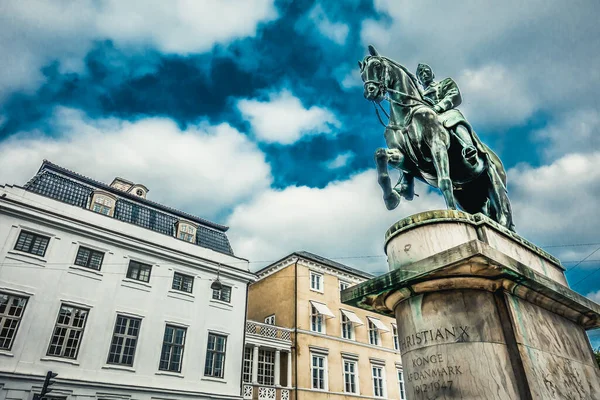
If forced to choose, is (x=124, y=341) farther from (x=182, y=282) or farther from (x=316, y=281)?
(x=316, y=281)

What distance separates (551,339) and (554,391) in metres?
0.67

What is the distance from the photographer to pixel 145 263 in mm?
22625

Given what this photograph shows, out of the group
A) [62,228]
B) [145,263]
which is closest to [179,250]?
[145,263]

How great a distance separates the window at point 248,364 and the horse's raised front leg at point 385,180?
2266 centimetres

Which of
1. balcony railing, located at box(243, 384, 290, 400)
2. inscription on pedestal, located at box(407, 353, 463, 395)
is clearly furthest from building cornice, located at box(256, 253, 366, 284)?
inscription on pedestal, located at box(407, 353, 463, 395)

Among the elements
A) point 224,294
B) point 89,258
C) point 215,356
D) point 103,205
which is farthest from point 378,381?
point 103,205

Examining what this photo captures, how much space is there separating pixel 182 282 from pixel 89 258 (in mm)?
5350

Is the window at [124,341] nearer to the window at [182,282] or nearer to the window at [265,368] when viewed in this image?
the window at [182,282]

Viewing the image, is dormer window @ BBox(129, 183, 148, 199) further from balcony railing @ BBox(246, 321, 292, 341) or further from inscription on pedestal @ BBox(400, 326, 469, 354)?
inscription on pedestal @ BBox(400, 326, 469, 354)

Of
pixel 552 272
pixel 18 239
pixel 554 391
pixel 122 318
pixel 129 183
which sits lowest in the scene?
pixel 554 391

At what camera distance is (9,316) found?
17516 millimetres

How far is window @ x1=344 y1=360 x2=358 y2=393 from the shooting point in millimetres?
29875

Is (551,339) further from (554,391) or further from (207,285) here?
(207,285)

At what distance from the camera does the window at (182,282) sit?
23.5 meters
